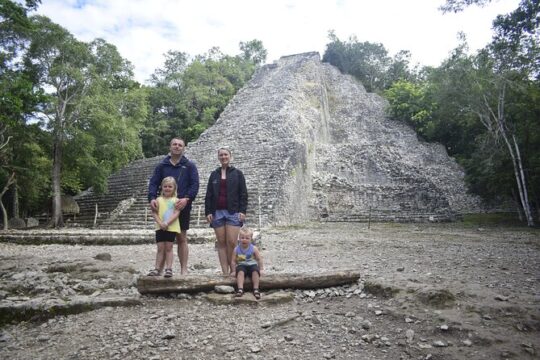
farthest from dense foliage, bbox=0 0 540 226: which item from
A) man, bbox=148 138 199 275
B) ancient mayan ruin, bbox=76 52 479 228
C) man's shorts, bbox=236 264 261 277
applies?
man's shorts, bbox=236 264 261 277

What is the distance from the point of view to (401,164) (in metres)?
20.3

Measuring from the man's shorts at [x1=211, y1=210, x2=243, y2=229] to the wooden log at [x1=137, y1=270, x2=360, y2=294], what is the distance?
670 millimetres

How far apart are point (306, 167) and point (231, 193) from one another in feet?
44.4

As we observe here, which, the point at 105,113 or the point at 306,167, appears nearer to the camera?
the point at 105,113

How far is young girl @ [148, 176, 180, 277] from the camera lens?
4.19 metres

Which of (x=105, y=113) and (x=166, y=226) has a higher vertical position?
(x=105, y=113)

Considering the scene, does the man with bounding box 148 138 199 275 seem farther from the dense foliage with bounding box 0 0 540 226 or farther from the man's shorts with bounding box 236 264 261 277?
the dense foliage with bounding box 0 0 540 226

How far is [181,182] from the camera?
4.51 m

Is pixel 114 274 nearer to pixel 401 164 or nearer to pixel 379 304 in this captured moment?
pixel 379 304

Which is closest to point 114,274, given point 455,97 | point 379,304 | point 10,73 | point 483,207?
point 379,304

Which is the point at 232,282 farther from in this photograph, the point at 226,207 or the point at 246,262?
the point at 226,207

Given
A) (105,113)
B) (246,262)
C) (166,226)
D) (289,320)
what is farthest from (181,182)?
(105,113)

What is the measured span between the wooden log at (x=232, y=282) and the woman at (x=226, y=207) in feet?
1.46

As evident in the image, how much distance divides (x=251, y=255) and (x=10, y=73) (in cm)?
1298
